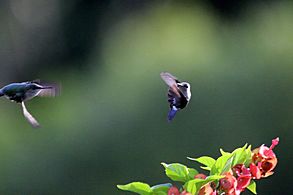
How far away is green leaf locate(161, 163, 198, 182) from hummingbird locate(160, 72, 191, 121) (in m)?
0.15

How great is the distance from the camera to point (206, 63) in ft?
21.3

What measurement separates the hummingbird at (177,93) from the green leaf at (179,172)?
155 millimetres

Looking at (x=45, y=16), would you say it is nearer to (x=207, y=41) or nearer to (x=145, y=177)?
(x=207, y=41)

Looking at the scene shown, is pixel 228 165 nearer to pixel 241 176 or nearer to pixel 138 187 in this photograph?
pixel 241 176

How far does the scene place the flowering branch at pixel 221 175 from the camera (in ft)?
6.50

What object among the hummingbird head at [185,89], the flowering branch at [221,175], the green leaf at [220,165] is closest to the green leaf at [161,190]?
the flowering branch at [221,175]

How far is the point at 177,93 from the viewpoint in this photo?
219 centimetres

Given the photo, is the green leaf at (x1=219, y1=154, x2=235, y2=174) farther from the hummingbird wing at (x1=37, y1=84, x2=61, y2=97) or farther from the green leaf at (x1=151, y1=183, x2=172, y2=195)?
the hummingbird wing at (x1=37, y1=84, x2=61, y2=97)

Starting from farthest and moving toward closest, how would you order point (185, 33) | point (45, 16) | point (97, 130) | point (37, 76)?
point (45, 16) < point (37, 76) < point (185, 33) < point (97, 130)

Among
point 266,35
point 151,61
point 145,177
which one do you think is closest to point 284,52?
point 266,35

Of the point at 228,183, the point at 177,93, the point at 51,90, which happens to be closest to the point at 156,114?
the point at 177,93

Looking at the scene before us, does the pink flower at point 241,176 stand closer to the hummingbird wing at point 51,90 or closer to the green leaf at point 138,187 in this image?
the green leaf at point 138,187

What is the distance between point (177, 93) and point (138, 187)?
30 centimetres

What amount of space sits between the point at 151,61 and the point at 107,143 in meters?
0.91
